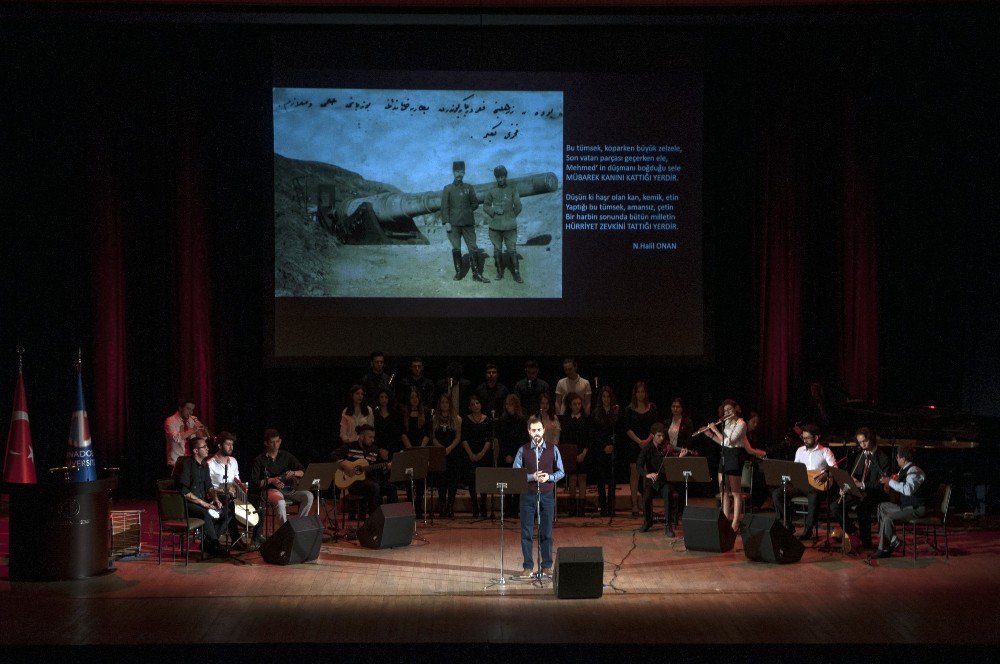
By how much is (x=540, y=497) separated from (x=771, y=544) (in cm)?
230

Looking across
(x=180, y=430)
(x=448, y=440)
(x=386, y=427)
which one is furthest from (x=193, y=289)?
(x=448, y=440)

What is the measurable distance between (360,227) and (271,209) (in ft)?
3.67

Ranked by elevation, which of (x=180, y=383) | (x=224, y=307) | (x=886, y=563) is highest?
(x=224, y=307)

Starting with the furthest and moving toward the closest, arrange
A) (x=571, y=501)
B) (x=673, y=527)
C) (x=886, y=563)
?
(x=571, y=501) < (x=673, y=527) < (x=886, y=563)

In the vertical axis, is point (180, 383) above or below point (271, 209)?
below

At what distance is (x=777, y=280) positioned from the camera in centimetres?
1429

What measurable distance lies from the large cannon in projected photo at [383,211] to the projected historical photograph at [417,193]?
12 millimetres

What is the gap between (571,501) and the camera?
1301cm

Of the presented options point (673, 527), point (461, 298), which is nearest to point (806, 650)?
point (673, 527)

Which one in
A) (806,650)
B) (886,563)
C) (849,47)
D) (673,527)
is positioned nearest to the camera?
(806,650)

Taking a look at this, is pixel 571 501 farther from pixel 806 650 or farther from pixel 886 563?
pixel 806 650

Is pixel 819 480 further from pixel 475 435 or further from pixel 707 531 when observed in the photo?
pixel 475 435

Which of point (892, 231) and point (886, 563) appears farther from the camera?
point (892, 231)

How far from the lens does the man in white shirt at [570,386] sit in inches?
514
